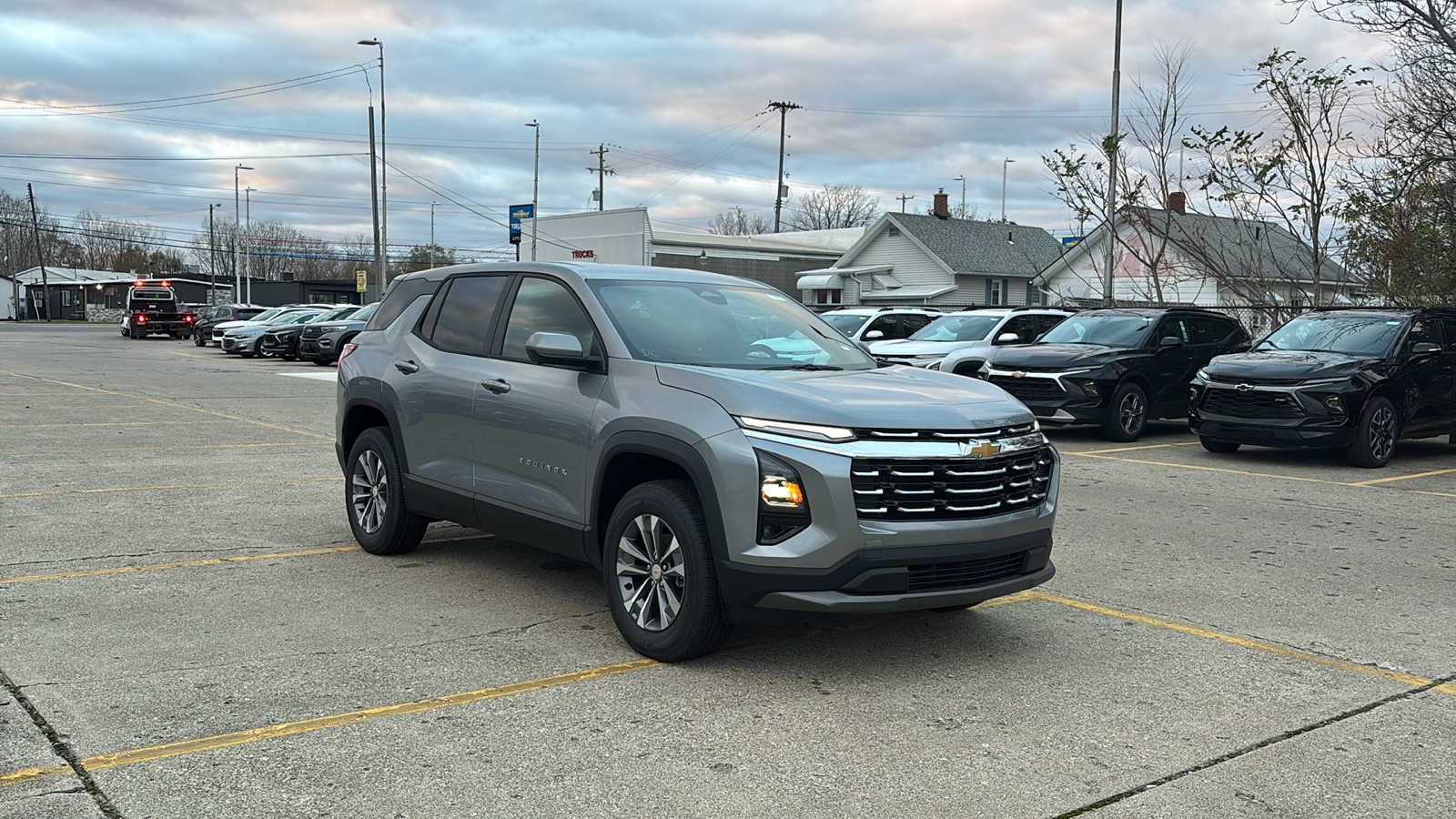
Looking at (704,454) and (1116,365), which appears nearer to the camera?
(704,454)

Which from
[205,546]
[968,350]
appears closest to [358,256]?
[968,350]

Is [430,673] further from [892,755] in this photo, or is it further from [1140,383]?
[1140,383]

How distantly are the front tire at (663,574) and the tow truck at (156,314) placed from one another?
5381cm

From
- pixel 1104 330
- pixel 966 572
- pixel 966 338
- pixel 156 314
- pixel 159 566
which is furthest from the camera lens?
pixel 156 314

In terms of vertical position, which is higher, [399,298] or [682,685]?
[399,298]

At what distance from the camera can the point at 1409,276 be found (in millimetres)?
18047

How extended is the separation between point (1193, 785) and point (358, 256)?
136596mm

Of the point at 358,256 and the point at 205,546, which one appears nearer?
the point at 205,546

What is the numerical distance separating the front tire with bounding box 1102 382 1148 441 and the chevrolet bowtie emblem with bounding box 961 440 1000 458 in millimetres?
10524

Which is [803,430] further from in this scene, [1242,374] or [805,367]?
[1242,374]

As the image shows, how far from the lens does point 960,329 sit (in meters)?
19.3

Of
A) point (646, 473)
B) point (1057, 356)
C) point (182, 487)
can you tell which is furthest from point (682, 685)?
point (1057, 356)

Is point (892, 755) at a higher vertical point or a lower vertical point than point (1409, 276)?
lower

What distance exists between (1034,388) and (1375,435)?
393 centimetres
